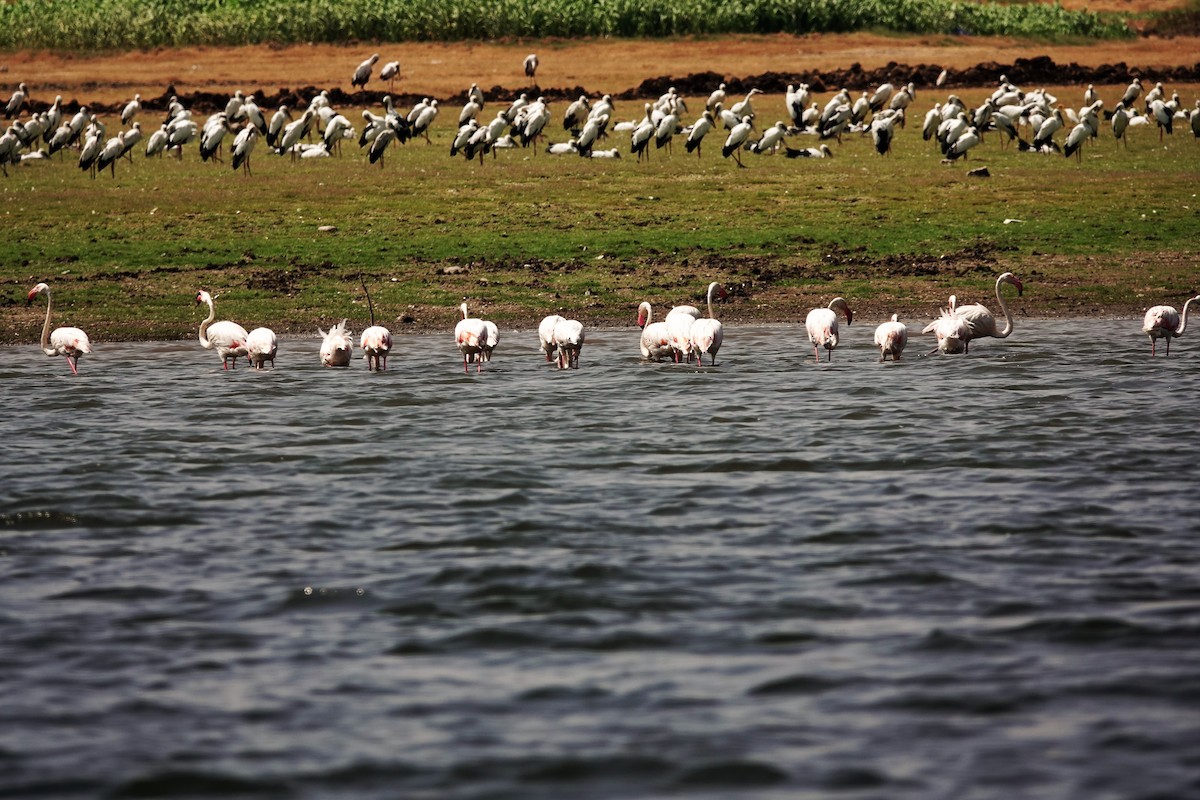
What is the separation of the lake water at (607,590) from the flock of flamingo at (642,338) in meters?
0.76

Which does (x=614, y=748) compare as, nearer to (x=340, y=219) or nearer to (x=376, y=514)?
(x=376, y=514)

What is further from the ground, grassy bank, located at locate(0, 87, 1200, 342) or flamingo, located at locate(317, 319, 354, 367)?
grassy bank, located at locate(0, 87, 1200, 342)

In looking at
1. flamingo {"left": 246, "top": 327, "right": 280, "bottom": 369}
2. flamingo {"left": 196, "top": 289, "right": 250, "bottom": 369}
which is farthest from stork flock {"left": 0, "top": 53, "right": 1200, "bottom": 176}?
flamingo {"left": 246, "top": 327, "right": 280, "bottom": 369}

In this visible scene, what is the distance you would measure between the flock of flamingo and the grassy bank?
2.34 metres

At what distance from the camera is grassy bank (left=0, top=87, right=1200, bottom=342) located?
2114 cm

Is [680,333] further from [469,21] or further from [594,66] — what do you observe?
[469,21]

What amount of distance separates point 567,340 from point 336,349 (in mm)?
2384

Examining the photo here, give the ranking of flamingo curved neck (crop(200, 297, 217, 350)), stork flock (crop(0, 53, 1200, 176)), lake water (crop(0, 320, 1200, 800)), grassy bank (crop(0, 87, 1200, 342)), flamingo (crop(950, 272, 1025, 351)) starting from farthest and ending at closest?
stork flock (crop(0, 53, 1200, 176)), grassy bank (crop(0, 87, 1200, 342)), flamingo curved neck (crop(200, 297, 217, 350)), flamingo (crop(950, 272, 1025, 351)), lake water (crop(0, 320, 1200, 800))

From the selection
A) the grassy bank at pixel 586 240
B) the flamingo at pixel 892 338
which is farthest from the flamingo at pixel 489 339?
the flamingo at pixel 892 338

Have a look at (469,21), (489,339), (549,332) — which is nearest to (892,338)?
(549,332)

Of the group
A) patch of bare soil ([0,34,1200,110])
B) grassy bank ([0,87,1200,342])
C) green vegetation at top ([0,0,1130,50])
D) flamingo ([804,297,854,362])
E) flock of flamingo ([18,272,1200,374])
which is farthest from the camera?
green vegetation at top ([0,0,1130,50])

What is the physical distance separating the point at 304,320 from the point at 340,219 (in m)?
5.27

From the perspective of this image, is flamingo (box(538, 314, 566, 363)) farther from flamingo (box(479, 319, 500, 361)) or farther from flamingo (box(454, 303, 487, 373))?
flamingo (box(454, 303, 487, 373))

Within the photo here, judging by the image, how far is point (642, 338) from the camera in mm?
17625
